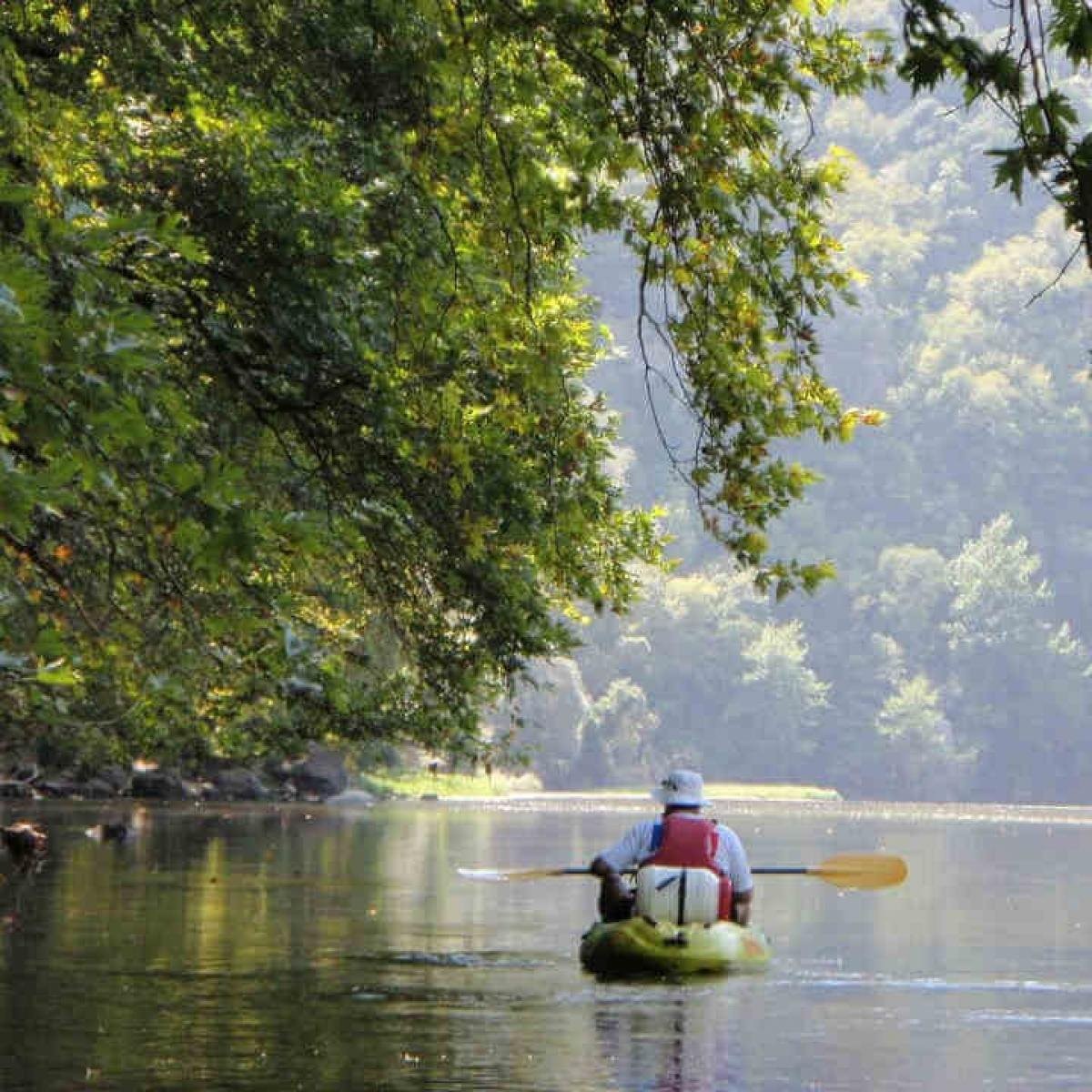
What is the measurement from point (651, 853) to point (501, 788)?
4223 inches

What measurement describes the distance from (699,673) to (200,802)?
10327 cm

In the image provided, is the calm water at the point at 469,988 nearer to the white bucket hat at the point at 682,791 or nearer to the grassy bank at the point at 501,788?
the white bucket hat at the point at 682,791

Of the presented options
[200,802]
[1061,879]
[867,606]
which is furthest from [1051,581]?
[1061,879]

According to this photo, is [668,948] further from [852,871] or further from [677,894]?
[852,871]

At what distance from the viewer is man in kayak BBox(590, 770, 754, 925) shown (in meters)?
21.8

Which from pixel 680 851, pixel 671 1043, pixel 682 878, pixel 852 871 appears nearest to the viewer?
pixel 671 1043

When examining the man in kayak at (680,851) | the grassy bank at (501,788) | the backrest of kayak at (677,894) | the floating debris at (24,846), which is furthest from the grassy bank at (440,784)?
the backrest of kayak at (677,894)

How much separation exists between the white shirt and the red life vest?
5.5 inches

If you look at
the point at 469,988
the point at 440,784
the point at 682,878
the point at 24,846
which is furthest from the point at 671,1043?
the point at 440,784

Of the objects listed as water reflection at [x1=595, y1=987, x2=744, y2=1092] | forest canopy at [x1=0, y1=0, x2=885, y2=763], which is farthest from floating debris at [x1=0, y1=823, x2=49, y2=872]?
water reflection at [x1=595, y1=987, x2=744, y2=1092]

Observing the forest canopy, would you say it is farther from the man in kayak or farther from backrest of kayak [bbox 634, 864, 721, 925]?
backrest of kayak [bbox 634, 864, 721, 925]

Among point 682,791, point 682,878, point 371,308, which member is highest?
point 371,308

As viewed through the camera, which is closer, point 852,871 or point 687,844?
point 687,844

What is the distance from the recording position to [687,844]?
71.7 feet
